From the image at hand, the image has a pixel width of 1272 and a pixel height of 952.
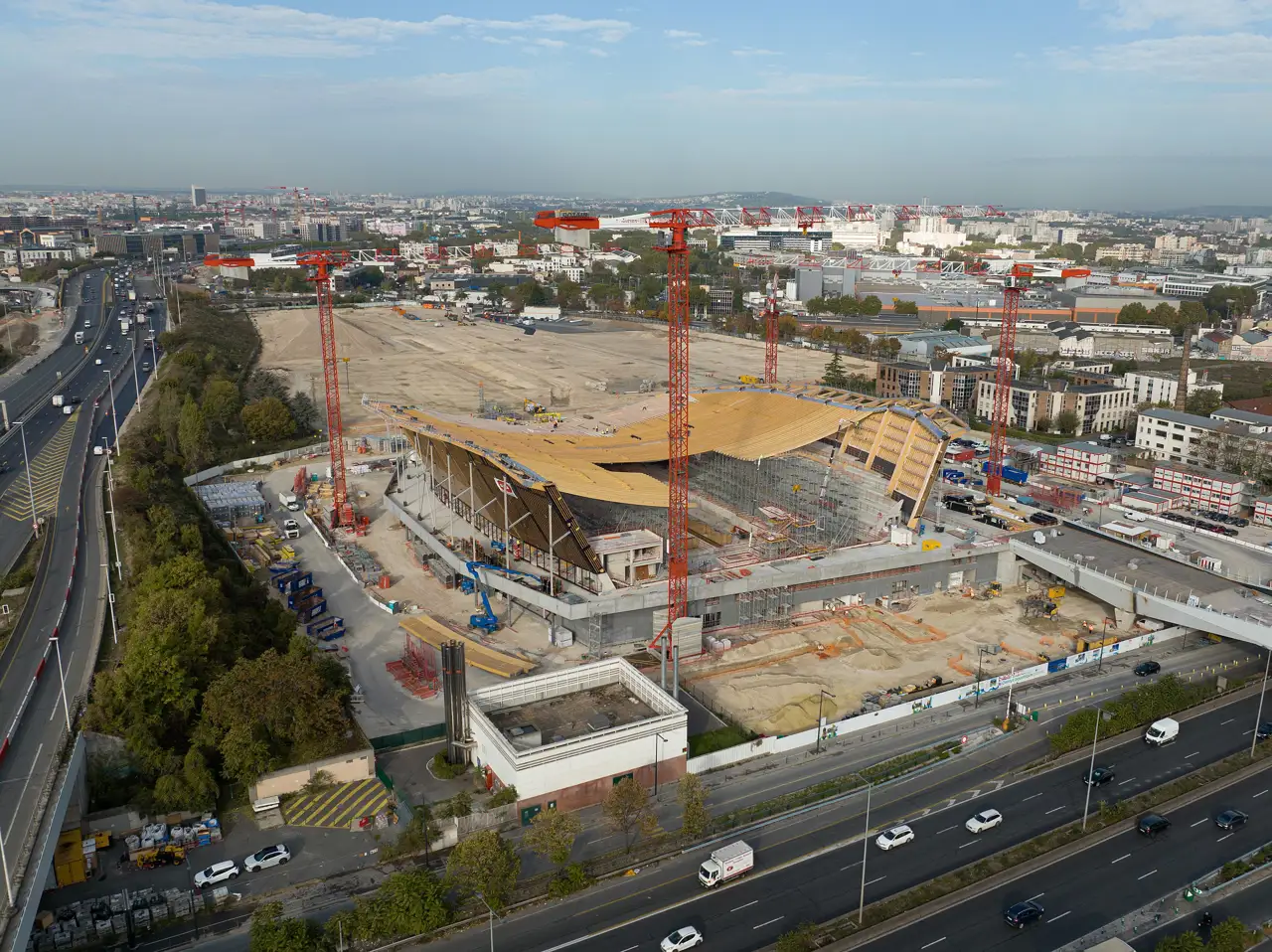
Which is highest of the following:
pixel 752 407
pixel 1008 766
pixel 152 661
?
pixel 752 407

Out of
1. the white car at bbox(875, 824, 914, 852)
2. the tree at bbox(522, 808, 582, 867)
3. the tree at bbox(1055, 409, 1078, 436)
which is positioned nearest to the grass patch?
the white car at bbox(875, 824, 914, 852)

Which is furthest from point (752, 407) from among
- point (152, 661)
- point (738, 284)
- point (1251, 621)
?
point (738, 284)

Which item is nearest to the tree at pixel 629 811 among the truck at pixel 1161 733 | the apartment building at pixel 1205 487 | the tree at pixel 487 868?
the tree at pixel 487 868

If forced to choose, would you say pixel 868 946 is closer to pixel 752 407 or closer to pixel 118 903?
pixel 118 903

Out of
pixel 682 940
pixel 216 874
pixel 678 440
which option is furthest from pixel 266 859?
pixel 678 440

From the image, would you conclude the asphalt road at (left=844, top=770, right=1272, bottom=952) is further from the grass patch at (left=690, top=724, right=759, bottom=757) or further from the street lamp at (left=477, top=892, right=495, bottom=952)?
the grass patch at (left=690, top=724, right=759, bottom=757)
